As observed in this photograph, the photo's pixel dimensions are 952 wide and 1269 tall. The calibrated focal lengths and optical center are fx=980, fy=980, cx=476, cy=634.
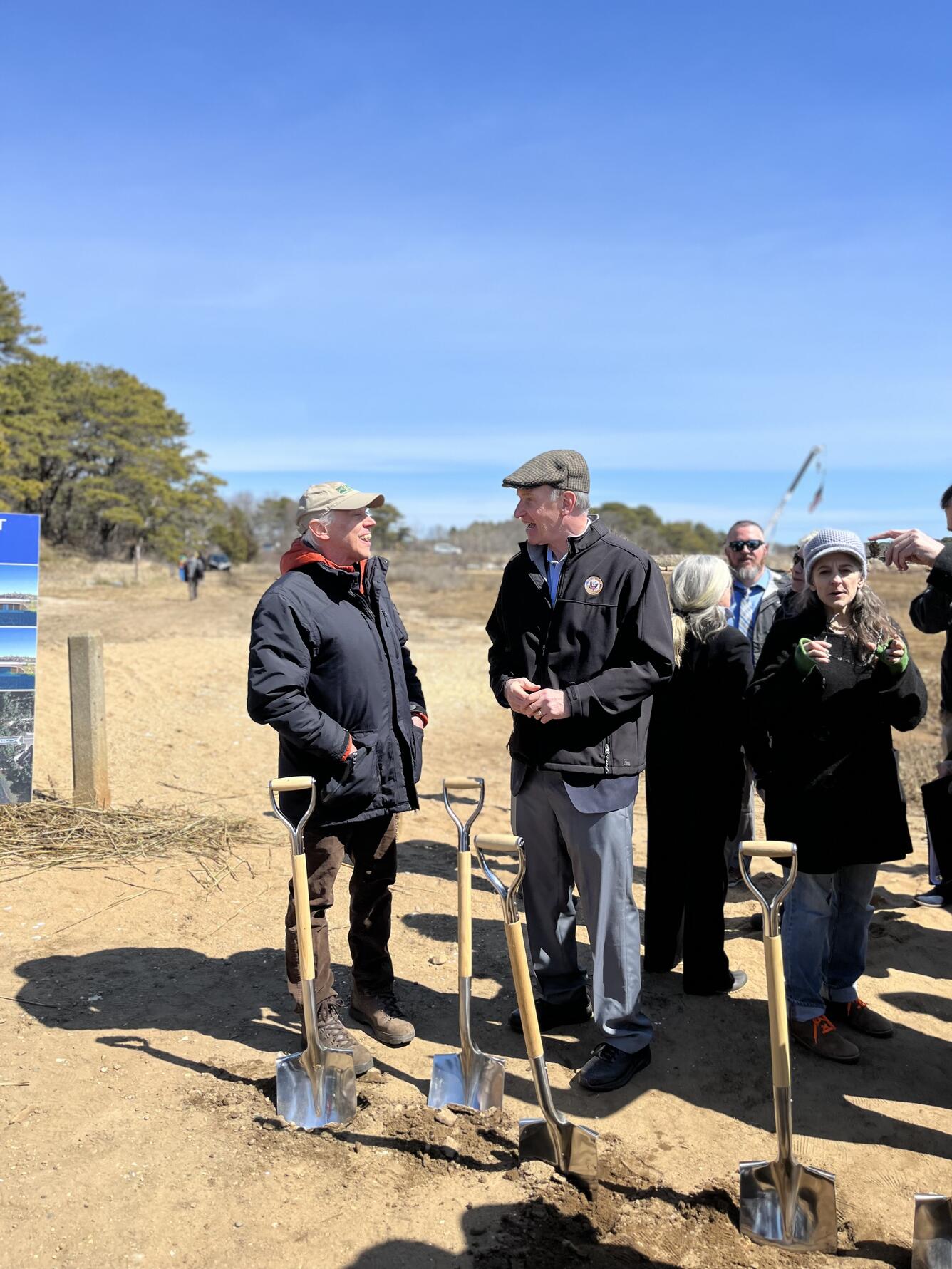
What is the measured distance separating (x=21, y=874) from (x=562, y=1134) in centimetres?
372

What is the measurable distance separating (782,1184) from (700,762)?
1709mm

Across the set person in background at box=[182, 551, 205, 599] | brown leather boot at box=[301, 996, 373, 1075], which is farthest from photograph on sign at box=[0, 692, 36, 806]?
person in background at box=[182, 551, 205, 599]

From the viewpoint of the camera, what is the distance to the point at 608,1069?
3.52 m

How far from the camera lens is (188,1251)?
2.64m

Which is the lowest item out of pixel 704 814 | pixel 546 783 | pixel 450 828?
pixel 450 828

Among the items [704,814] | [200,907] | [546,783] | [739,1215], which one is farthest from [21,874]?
[739,1215]

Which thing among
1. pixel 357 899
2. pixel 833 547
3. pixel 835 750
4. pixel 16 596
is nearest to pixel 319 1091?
pixel 357 899

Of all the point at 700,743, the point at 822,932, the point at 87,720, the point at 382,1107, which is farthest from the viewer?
the point at 87,720

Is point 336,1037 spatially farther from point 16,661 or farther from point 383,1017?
point 16,661

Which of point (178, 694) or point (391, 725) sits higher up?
point (391, 725)

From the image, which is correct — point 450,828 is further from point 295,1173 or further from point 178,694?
point 178,694

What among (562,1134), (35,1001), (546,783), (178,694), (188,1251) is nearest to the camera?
(188,1251)

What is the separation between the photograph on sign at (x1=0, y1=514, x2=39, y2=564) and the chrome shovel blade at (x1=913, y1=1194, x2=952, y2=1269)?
579 cm

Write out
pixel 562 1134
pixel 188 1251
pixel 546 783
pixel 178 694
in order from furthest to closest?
1. pixel 178 694
2. pixel 546 783
3. pixel 562 1134
4. pixel 188 1251
